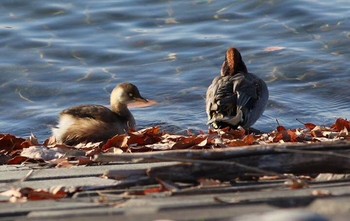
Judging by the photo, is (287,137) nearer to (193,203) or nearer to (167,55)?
(193,203)

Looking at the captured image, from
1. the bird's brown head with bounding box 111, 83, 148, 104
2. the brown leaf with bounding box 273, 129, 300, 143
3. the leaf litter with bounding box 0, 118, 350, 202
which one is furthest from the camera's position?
the bird's brown head with bounding box 111, 83, 148, 104

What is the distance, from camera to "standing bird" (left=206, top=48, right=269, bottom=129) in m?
11.8

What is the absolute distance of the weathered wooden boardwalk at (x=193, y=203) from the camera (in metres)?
4.78

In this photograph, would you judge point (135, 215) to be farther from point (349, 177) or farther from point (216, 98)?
point (216, 98)

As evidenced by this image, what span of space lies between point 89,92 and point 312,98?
10.1 ft

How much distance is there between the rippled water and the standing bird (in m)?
0.61

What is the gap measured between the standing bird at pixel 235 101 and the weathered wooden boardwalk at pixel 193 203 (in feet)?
19.5

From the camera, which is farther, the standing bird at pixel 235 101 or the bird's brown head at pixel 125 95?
the standing bird at pixel 235 101

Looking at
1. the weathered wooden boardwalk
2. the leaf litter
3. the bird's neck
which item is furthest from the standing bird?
the weathered wooden boardwalk

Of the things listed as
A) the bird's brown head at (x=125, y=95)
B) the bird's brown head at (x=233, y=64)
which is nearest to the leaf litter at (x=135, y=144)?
the bird's brown head at (x=125, y=95)

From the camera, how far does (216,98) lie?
12.1 metres

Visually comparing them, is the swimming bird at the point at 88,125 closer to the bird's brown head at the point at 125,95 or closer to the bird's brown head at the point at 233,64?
the bird's brown head at the point at 125,95

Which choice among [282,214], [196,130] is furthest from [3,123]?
[282,214]

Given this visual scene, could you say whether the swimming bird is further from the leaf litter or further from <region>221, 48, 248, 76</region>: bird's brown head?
<region>221, 48, 248, 76</region>: bird's brown head
